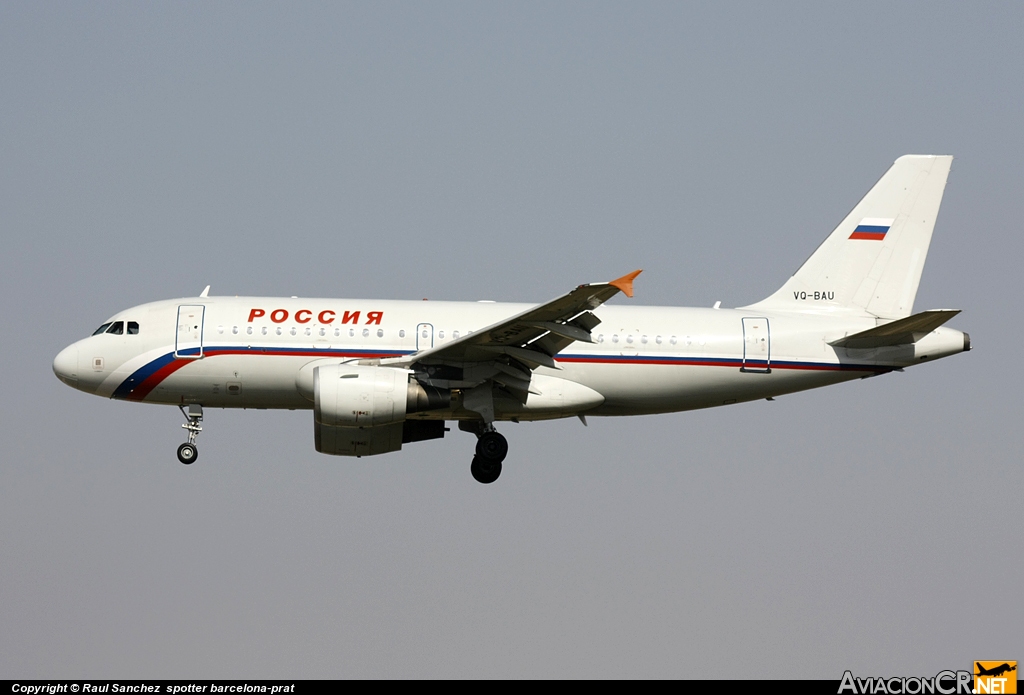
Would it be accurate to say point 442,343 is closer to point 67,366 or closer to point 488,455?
point 488,455

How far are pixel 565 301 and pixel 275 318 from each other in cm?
720

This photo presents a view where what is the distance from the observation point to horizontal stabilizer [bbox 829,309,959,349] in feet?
109

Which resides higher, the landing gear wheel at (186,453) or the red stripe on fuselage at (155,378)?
the red stripe on fuselage at (155,378)

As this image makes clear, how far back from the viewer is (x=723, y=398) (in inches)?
1383

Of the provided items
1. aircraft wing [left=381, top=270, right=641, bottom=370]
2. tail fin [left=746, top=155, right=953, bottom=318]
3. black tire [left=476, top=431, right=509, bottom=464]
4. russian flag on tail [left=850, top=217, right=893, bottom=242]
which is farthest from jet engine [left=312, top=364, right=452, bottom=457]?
russian flag on tail [left=850, top=217, right=893, bottom=242]

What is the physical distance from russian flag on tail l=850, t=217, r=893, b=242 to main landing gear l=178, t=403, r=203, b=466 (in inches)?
648

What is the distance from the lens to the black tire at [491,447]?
34094 mm

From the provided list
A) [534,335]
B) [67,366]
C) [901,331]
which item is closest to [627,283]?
[534,335]

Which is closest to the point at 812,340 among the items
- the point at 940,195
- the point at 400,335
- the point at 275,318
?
the point at 940,195

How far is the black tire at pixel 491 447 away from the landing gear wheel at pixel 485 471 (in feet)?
0.49

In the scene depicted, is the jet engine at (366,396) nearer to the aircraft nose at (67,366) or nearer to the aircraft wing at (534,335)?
the aircraft wing at (534,335)

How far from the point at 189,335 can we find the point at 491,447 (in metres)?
7.23

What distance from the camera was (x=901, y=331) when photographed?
34.2 metres

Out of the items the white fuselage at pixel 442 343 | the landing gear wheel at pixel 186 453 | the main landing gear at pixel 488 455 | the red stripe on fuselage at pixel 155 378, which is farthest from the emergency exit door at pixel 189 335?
the main landing gear at pixel 488 455
